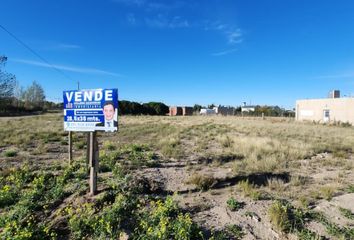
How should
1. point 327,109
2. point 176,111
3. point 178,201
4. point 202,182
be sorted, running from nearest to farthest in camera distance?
point 178,201
point 202,182
point 327,109
point 176,111

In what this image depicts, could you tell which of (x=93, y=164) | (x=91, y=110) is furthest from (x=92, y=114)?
(x=93, y=164)

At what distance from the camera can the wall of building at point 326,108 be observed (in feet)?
124

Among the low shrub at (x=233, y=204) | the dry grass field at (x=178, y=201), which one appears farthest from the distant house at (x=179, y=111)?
the low shrub at (x=233, y=204)

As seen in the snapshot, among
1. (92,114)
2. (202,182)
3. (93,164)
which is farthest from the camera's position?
(202,182)

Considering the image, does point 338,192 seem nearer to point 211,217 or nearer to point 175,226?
point 211,217

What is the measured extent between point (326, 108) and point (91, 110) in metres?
42.5

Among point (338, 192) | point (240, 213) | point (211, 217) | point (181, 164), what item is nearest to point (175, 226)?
point (211, 217)

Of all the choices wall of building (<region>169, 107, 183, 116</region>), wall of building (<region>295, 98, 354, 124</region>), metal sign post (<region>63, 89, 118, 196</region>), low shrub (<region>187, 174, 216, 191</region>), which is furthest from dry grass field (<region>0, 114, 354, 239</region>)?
wall of building (<region>169, 107, 183, 116</region>)

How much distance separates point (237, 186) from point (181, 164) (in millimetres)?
2946

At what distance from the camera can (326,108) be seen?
4178cm

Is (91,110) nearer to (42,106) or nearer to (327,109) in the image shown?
(327,109)

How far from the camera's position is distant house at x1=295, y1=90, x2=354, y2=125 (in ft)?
125

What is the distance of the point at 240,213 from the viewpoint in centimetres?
522

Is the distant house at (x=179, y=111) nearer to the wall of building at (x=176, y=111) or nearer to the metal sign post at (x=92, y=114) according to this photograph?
the wall of building at (x=176, y=111)
